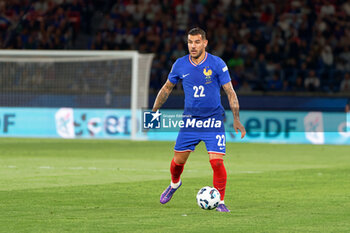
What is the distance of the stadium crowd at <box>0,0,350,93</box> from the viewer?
28.5 metres

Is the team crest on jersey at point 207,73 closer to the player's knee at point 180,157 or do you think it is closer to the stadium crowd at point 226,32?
the player's knee at point 180,157

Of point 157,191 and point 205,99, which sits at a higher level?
point 205,99

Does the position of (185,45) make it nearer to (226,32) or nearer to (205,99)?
(226,32)

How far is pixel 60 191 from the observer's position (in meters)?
11.7

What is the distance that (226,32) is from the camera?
3058 centimetres

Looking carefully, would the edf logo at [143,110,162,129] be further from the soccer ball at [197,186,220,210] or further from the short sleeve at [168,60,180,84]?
the soccer ball at [197,186,220,210]

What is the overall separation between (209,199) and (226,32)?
2164 cm

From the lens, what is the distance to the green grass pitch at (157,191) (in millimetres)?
8391

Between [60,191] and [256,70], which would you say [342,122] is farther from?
[60,191]

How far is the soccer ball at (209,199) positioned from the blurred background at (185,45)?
55.2 feet

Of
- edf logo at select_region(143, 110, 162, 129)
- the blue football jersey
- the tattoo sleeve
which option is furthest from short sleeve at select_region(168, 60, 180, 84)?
the tattoo sleeve

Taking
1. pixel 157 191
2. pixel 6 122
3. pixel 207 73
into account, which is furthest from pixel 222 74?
pixel 6 122

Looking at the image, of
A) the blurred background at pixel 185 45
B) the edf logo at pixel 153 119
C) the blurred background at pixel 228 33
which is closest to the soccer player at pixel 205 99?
the edf logo at pixel 153 119

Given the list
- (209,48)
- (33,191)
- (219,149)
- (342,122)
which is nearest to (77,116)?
(209,48)
